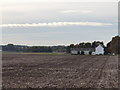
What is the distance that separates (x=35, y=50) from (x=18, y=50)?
16.1 m

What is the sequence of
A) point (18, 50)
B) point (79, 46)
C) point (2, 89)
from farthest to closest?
point (79, 46)
point (18, 50)
point (2, 89)

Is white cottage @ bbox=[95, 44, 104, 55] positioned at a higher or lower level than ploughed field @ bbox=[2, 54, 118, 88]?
lower

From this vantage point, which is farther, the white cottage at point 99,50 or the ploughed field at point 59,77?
the white cottage at point 99,50

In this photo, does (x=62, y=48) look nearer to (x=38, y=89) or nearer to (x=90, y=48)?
(x=90, y=48)

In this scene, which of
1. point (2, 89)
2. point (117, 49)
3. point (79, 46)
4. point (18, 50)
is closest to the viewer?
point (2, 89)

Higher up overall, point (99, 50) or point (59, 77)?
point (59, 77)

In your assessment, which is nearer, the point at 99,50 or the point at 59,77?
the point at 59,77

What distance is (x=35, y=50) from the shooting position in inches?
6363

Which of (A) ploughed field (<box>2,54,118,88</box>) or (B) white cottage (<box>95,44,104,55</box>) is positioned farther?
(B) white cottage (<box>95,44,104,55</box>)

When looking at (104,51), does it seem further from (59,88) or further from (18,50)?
(59,88)

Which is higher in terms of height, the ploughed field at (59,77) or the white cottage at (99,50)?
the ploughed field at (59,77)

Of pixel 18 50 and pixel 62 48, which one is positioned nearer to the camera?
pixel 18 50

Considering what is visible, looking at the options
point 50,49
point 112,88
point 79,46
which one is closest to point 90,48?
point 79,46

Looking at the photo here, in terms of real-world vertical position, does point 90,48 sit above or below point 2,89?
below
